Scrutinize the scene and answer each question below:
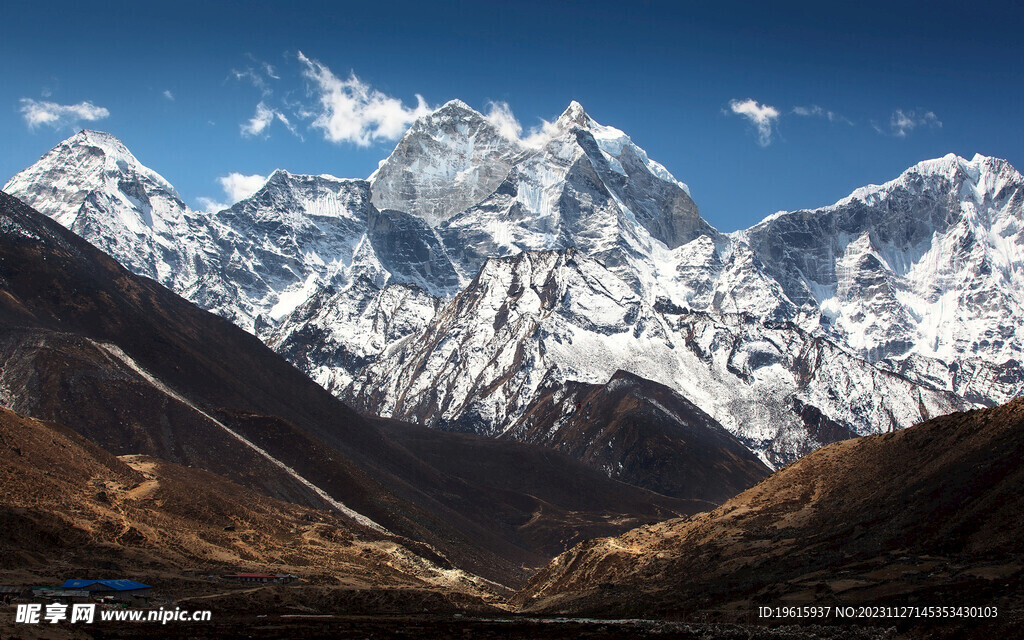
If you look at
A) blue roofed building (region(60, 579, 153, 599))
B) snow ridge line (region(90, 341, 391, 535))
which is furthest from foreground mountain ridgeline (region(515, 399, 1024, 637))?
snow ridge line (region(90, 341, 391, 535))

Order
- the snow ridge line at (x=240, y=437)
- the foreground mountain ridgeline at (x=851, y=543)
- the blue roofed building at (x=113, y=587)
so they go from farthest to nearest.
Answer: the snow ridge line at (x=240, y=437) → the blue roofed building at (x=113, y=587) → the foreground mountain ridgeline at (x=851, y=543)

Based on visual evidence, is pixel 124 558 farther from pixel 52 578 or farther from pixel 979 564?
pixel 979 564

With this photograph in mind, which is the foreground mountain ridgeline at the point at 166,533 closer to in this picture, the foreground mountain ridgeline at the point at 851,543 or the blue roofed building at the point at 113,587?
the blue roofed building at the point at 113,587

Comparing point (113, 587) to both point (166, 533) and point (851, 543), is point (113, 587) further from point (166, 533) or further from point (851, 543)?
point (851, 543)

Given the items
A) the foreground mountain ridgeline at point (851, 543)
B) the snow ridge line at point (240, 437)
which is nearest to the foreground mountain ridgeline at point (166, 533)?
the foreground mountain ridgeline at point (851, 543)

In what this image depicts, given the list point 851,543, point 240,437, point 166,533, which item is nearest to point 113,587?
point 166,533

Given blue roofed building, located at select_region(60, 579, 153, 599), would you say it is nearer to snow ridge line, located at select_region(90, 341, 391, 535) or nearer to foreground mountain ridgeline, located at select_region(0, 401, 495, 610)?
foreground mountain ridgeline, located at select_region(0, 401, 495, 610)
